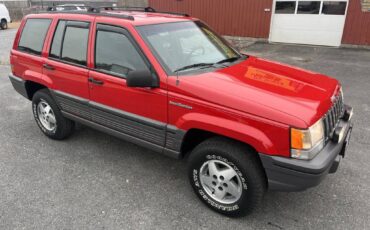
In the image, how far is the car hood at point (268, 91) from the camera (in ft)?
8.23

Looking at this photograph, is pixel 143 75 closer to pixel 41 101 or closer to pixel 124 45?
pixel 124 45

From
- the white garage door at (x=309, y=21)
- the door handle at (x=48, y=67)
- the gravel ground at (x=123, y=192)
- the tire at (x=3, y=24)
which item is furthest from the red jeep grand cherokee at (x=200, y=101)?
the tire at (x=3, y=24)

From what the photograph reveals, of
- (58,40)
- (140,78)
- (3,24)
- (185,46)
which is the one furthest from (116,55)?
(3,24)

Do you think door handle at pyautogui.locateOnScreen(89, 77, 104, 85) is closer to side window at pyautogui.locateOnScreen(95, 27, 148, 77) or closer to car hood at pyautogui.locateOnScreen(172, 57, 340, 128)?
side window at pyautogui.locateOnScreen(95, 27, 148, 77)

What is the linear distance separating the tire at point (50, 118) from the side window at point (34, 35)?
628 millimetres

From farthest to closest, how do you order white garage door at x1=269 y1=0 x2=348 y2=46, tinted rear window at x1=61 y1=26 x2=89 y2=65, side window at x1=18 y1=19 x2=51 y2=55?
white garage door at x1=269 y1=0 x2=348 y2=46 → side window at x1=18 y1=19 x2=51 y2=55 → tinted rear window at x1=61 y1=26 x2=89 y2=65

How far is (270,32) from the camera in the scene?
13141 mm

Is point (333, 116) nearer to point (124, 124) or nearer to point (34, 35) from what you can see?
point (124, 124)

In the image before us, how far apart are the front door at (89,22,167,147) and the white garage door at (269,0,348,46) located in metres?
10.7

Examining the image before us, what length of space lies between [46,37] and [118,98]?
166 cm

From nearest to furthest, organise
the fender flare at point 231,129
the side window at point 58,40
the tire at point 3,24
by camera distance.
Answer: the fender flare at point 231,129 < the side window at point 58,40 < the tire at point 3,24

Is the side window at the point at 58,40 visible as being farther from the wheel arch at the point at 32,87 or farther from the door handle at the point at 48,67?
the wheel arch at the point at 32,87

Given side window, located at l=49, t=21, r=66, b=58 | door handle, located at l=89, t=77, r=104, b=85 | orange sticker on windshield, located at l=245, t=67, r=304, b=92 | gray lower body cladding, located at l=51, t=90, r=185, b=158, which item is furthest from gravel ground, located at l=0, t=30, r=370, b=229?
side window, located at l=49, t=21, r=66, b=58

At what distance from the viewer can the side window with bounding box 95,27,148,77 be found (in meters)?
3.23
